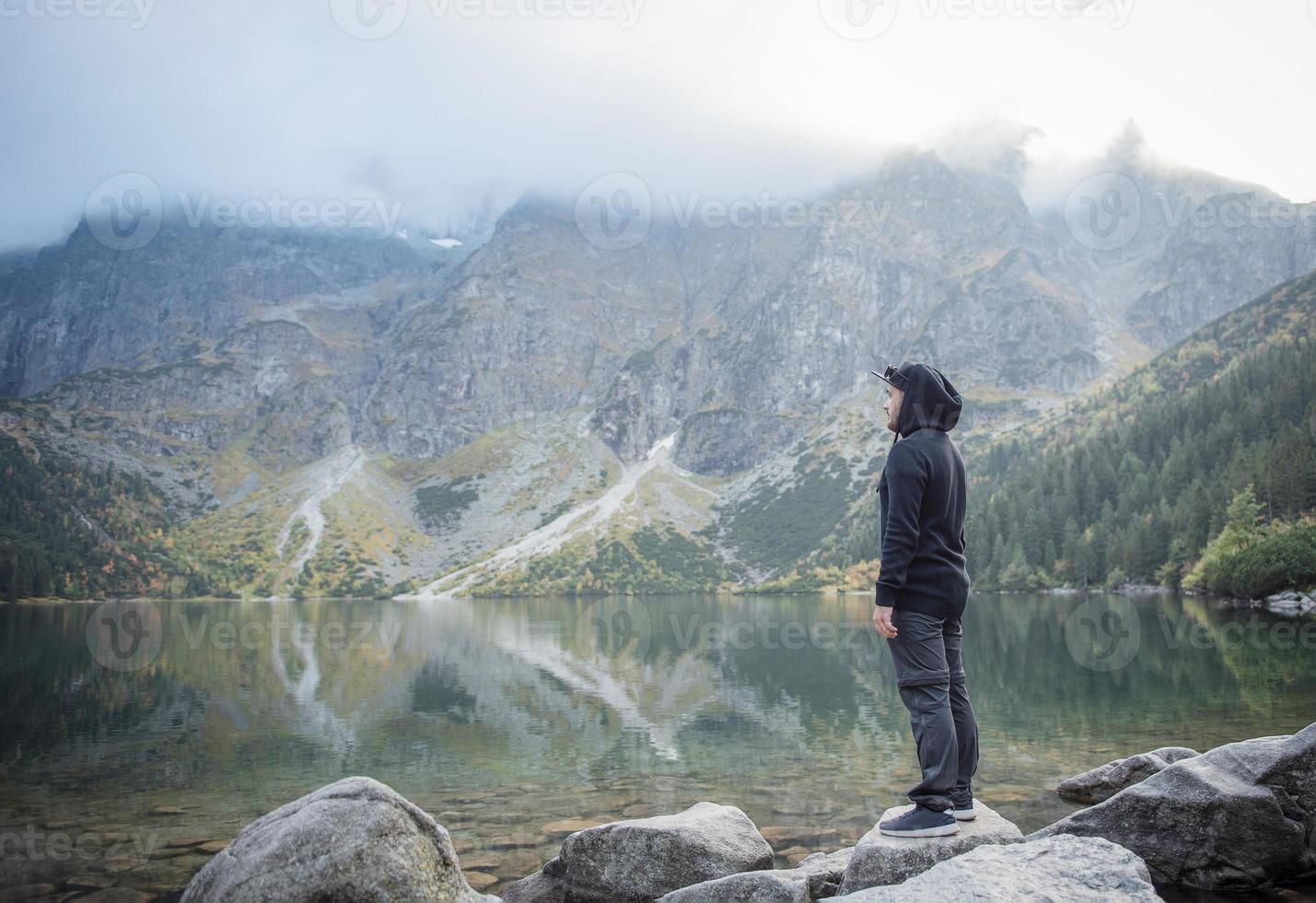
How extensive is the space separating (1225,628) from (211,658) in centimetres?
5936

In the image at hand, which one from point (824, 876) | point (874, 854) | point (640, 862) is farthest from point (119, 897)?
point (874, 854)

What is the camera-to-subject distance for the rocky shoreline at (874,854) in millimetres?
5805

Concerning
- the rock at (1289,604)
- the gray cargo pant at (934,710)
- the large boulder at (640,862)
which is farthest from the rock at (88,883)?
the rock at (1289,604)

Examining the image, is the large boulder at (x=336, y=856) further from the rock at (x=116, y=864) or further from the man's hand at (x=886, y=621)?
the rock at (x=116, y=864)

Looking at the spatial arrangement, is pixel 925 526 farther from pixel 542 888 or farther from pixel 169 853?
pixel 169 853

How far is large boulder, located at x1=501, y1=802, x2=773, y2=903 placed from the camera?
30.1ft

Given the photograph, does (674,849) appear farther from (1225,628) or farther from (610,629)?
(610,629)

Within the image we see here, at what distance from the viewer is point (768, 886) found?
7895mm

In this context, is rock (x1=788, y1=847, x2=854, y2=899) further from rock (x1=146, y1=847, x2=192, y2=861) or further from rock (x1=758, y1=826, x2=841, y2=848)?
rock (x1=146, y1=847, x2=192, y2=861)

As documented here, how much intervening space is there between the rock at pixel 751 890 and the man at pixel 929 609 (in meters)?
1.20

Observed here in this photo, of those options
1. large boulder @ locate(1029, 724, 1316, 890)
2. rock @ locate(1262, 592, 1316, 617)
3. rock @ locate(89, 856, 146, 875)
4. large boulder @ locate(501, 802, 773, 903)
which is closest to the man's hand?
large boulder @ locate(1029, 724, 1316, 890)

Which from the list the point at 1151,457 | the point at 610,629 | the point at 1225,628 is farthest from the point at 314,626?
the point at 1151,457

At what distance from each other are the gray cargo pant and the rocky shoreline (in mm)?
417

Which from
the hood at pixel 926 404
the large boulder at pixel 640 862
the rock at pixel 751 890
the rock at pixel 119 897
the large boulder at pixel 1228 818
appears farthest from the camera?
the rock at pixel 119 897
